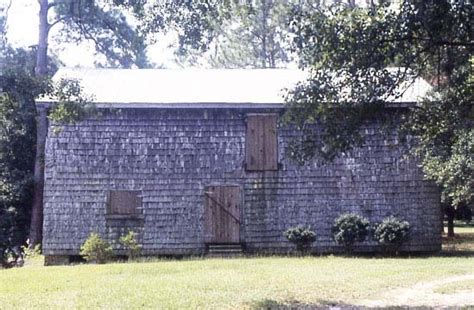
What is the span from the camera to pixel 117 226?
18.2 m

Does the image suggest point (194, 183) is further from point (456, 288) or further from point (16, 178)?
point (456, 288)

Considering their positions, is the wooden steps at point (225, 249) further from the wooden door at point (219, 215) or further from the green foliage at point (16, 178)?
the green foliage at point (16, 178)

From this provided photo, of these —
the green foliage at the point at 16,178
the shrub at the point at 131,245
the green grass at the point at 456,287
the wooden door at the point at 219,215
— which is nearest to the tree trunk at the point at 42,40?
the green foliage at the point at 16,178

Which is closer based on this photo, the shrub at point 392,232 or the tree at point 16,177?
the shrub at point 392,232

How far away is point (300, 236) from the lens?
17.9 metres

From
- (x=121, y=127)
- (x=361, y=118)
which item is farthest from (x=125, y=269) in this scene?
(x=361, y=118)

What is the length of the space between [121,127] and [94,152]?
3.49 ft

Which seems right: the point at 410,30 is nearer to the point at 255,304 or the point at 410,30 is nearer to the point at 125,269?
the point at 255,304

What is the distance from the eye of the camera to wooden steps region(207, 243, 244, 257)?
712 inches

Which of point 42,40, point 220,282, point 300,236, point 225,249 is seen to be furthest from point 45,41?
point 220,282

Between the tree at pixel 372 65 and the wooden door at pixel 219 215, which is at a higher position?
the tree at pixel 372 65

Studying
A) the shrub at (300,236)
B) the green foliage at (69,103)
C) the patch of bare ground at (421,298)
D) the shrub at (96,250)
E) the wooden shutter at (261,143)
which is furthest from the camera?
the wooden shutter at (261,143)

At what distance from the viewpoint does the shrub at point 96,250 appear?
1717cm

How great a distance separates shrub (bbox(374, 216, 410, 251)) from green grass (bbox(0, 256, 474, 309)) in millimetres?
1269
